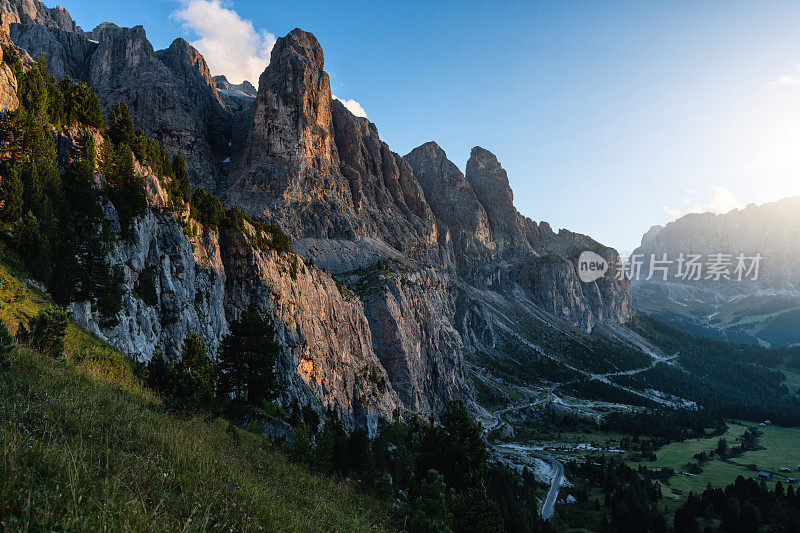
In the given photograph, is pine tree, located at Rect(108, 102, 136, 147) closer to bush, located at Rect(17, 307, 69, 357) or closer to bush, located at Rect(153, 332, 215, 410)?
bush, located at Rect(17, 307, 69, 357)

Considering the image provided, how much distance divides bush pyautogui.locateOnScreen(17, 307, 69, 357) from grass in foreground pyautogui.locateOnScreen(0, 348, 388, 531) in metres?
2.80

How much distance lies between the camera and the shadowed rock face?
45.5 m

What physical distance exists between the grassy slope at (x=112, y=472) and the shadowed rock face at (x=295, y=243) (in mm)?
20840

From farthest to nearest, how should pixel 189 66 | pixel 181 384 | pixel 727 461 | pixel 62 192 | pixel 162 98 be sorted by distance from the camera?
pixel 189 66, pixel 162 98, pixel 727 461, pixel 62 192, pixel 181 384

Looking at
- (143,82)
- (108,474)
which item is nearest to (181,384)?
(108,474)

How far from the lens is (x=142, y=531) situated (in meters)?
4.79

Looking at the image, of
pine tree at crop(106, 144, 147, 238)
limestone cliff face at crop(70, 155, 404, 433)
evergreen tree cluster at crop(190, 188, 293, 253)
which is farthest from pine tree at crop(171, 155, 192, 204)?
pine tree at crop(106, 144, 147, 238)

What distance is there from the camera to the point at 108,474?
6.25 metres

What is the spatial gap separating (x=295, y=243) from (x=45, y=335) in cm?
11360

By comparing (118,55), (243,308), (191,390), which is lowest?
(191,390)

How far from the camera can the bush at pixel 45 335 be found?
1556 centimetres

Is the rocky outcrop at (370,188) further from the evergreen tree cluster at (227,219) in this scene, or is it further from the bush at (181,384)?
the bush at (181,384)

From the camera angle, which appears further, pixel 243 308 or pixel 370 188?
pixel 370 188

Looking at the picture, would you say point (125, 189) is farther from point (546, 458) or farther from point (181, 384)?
point (546, 458)
